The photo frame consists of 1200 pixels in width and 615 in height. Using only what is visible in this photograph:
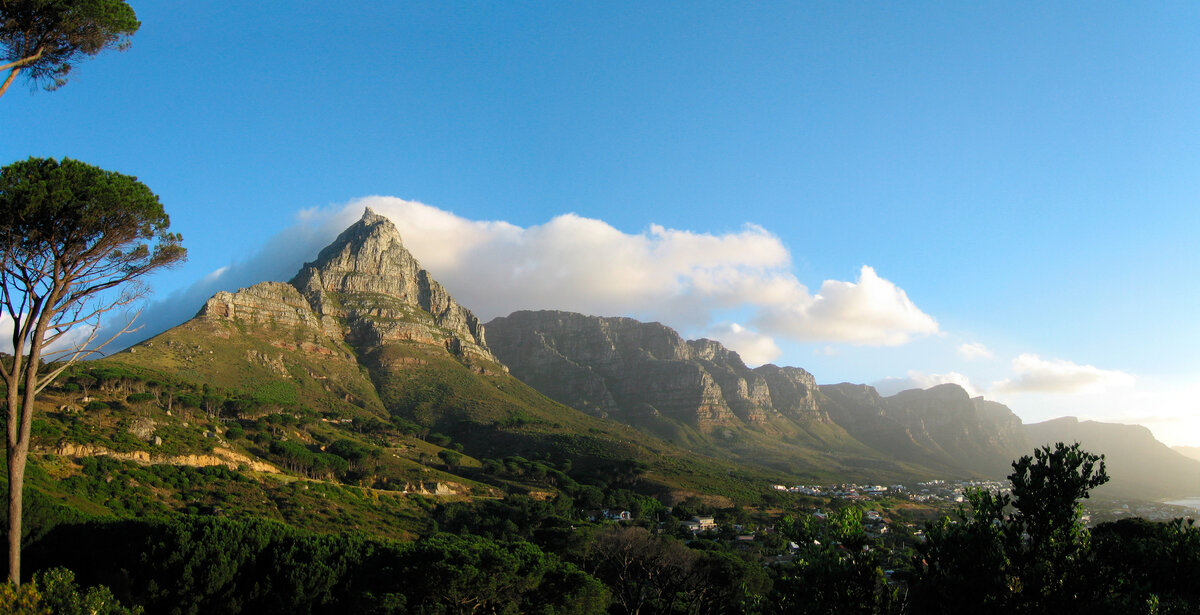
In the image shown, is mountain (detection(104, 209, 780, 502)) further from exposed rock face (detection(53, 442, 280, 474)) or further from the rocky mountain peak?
exposed rock face (detection(53, 442, 280, 474))

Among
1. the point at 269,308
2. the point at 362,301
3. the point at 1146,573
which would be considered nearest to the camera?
the point at 1146,573

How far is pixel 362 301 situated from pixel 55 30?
527 feet

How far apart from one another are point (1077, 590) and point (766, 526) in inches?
2830

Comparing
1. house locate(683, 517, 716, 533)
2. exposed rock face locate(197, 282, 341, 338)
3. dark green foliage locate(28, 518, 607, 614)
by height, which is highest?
exposed rock face locate(197, 282, 341, 338)

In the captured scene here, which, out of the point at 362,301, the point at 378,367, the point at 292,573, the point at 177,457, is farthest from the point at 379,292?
the point at 292,573

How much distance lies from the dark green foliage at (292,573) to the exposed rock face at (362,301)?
112m

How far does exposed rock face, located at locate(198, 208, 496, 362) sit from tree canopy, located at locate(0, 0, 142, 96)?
128m

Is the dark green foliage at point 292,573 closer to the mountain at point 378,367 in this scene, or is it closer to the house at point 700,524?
the house at point 700,524

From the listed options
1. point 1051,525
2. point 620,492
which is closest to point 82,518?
point 1051,525

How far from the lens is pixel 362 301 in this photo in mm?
168000

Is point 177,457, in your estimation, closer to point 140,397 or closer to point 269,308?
point 140,397

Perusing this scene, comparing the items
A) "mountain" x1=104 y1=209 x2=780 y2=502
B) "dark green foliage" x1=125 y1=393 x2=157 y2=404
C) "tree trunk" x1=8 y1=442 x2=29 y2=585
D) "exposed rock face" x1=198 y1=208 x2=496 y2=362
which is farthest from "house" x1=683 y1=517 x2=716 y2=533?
"exposed rock face" x1=198 y1=208 x2=496 y2=362

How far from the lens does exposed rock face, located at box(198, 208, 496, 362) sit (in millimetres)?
139500

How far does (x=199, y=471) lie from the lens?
57.9 metres
